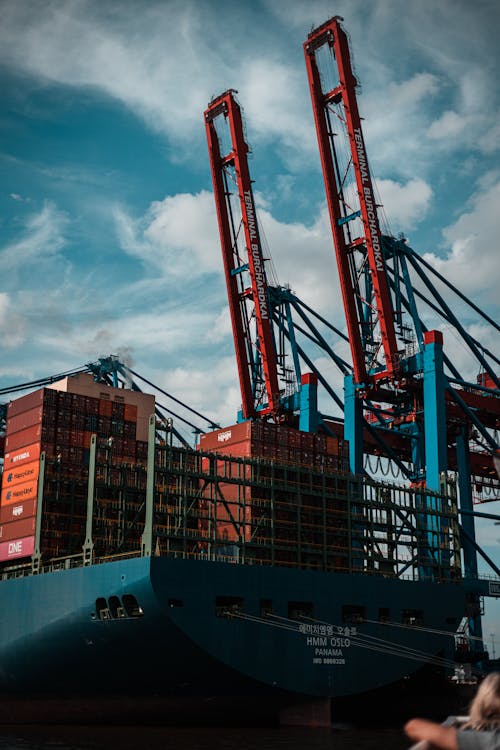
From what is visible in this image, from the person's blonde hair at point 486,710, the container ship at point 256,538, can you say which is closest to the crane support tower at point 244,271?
the container ship at point 256,538

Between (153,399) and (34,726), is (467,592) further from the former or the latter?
(34,726)

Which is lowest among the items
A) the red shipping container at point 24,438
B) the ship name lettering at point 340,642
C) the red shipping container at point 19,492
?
the ship name lettering at point 340,642

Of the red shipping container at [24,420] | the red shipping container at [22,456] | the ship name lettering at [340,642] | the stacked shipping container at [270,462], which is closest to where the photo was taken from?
the ship name lettering at [340,642]

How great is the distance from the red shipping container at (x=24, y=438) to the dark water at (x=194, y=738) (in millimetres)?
10533

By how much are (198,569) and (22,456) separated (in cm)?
1040

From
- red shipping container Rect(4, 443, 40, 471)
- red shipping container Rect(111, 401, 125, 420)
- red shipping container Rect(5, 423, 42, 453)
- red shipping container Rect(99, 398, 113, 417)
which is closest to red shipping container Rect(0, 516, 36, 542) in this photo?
red shipping container Rect(4, 443, 40, 471)

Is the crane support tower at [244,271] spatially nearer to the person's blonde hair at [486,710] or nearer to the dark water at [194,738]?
the dark water at [194,738]

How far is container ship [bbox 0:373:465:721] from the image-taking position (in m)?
28.0

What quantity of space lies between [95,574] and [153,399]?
11.2 meters

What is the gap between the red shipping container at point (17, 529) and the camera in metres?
32.8

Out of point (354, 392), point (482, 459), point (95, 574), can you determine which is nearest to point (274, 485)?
point (95, 574)

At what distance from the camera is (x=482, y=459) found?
49.2m

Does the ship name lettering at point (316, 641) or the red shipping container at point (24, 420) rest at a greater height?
the red shipping container at point (24, 420)

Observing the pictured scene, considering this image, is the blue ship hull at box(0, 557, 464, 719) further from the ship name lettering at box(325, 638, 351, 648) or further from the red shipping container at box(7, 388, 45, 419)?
the red shipping container at box(7, 388, 45, 419)
